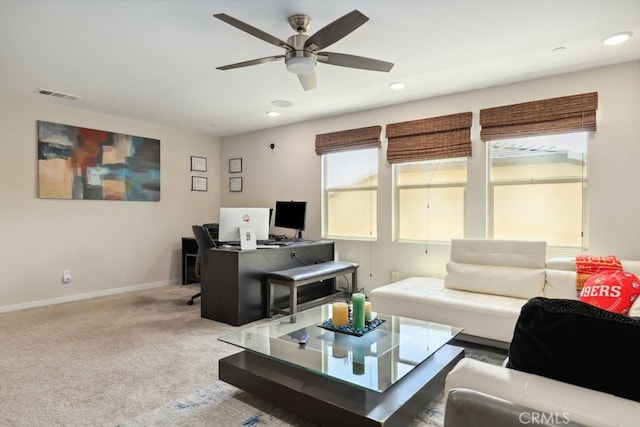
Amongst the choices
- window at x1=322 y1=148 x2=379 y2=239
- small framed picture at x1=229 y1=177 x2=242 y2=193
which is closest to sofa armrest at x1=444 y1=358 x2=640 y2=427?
window at x1=322 y1=148 x2=379 y2=239

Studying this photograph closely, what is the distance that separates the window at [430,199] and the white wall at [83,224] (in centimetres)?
351

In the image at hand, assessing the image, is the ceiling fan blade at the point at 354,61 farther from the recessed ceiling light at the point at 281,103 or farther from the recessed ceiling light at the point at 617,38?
the recessed ceiling light at the point at 281,103

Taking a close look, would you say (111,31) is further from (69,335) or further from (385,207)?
(385,207)

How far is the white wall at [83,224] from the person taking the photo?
14.2 feet

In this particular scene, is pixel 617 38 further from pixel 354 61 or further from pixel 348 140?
pixel 348 140

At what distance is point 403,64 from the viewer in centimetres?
334

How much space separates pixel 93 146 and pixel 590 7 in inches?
216

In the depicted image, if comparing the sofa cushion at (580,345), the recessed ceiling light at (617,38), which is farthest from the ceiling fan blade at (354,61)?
the sofa cushion at (580,345)

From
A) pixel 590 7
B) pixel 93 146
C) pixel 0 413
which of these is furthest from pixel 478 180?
pixel 93 146

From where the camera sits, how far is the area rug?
2014 mm

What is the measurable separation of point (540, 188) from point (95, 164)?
547 cm

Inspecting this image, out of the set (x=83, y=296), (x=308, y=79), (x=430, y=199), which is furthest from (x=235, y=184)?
(x=308, y=79)

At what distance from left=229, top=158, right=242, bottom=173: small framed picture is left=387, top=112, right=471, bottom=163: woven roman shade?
2.79m

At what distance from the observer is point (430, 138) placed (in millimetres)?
4301
